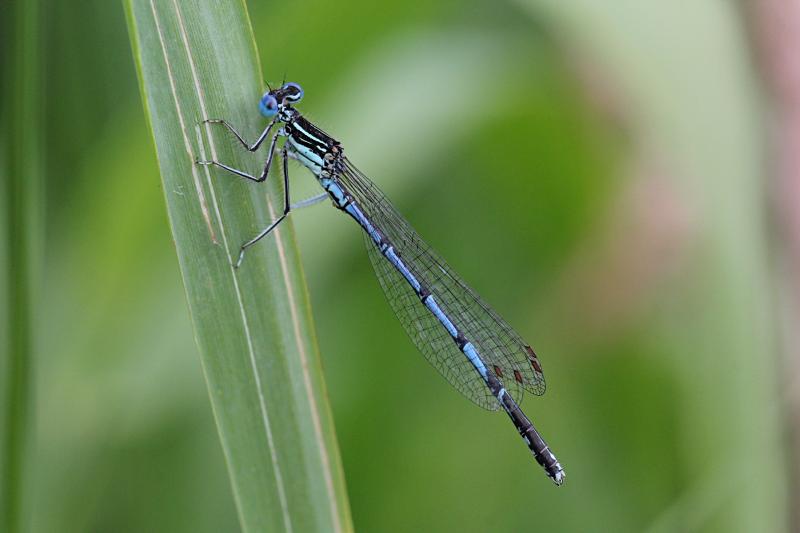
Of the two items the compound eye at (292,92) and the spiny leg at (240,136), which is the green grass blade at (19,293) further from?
the compound eye at (292,92)

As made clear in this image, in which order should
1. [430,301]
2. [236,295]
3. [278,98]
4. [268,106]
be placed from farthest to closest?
[430,301] < [278,98] < [268,106] < [236,295]

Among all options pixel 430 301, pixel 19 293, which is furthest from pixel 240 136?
pixel 430 301

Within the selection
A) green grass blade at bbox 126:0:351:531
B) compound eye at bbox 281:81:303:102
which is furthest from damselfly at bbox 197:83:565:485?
green grass blade at bbox 126:0:351:531

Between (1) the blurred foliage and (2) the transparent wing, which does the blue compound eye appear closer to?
(1) the blurred foliage

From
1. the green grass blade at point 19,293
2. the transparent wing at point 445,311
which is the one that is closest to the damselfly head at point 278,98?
the transparent wing at point 445,311

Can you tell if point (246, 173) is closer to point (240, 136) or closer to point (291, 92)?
point (240, 136)
